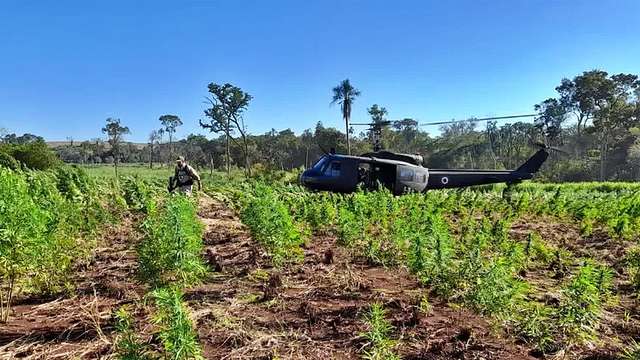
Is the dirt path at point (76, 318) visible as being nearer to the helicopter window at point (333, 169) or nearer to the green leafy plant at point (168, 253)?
the green leafy plant at point (168, 253)

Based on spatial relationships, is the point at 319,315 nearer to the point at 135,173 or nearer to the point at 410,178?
the point at 410,178

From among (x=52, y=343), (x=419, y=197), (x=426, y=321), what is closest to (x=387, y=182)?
(x=419, y=197)

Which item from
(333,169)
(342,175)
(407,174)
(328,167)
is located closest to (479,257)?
(342,175)

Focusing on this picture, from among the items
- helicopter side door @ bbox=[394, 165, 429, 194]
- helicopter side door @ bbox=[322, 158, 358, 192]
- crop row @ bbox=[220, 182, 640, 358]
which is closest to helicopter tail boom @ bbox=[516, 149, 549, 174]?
helicopter side door @ bbox=[394, 165, 429, 194]

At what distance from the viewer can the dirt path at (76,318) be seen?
154 inches

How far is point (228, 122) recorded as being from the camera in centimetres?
4944

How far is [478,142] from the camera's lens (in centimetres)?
7081

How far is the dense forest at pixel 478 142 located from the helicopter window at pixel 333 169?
18.4m

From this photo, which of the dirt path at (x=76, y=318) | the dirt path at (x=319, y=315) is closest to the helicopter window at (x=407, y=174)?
the dirt path at (x=319, y=315)

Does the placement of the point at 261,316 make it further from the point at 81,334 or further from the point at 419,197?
the point at 419,197

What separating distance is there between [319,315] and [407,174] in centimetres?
1240

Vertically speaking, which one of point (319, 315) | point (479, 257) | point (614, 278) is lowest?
point (614, 278)

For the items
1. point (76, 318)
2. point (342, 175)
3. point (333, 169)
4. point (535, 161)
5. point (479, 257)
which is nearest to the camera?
point (76, 318)


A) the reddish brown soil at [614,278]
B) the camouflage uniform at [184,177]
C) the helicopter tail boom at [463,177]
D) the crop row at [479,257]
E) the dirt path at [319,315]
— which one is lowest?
the reddish brown soil at [614,278]
